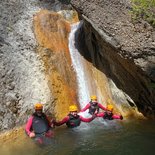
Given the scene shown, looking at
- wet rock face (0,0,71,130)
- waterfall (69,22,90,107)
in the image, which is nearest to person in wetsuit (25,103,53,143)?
wet rock face (0,0,71,130)

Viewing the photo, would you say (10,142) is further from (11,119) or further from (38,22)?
(38,22)

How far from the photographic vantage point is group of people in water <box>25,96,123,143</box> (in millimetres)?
12234

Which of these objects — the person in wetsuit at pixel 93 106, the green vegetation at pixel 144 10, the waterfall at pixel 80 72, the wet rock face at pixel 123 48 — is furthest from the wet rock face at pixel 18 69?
the green vegetation at pixel 144 10

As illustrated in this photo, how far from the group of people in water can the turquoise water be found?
33cm

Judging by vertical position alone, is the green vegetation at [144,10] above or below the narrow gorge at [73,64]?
above

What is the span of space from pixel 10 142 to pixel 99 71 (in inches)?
227

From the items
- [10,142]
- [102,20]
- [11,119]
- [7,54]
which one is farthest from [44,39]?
[10,142]

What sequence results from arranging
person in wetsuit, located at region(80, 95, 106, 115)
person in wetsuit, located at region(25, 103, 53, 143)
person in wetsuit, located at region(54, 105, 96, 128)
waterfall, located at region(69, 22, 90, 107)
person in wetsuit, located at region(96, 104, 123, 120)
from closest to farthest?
1. person in wetsuit, located at region(25, 103, 53, 143)
2. person in wetsuit, located at region(54, 105, 96, 128)
3. person in wetsuit, located at region(96, 104, 123, 120)
4. person in wetsuit, located at region(80, 95, 106, 115)
5. waterfall, located at region(69, 22, 90, 107)

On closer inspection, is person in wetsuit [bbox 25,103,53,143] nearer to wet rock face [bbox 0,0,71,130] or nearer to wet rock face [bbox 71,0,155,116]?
wet rock face [bbox 0,0,71,130]

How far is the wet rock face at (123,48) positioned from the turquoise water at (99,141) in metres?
1.57

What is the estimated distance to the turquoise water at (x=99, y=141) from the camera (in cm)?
1188

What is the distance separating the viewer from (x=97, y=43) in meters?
16.5

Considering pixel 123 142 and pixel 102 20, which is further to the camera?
pixel 102 20

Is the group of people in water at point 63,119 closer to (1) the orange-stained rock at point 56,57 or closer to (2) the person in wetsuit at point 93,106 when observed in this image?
(2) the person in wetsuit at point 93,106
